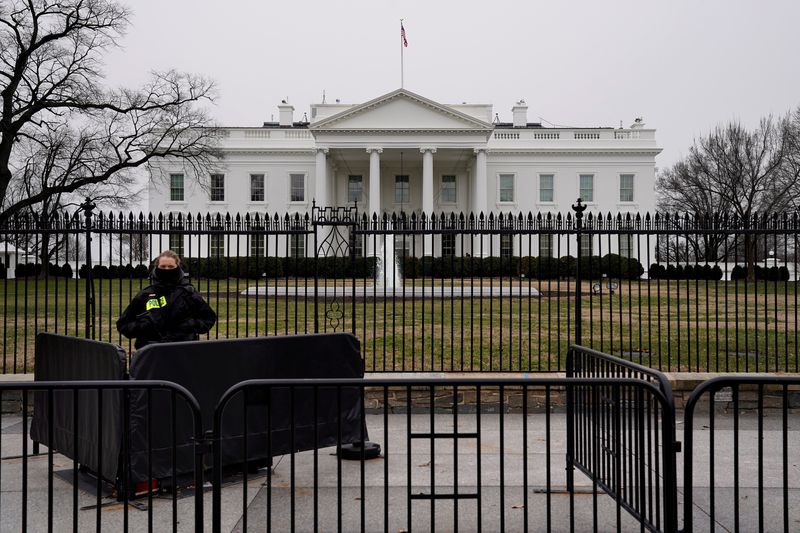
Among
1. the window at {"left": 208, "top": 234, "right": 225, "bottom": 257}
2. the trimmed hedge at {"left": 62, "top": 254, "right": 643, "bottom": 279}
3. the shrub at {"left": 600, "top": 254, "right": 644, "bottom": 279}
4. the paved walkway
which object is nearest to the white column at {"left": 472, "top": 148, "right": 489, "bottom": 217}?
the window at {"left": 208, "top": 234, "right": 225, "bottom": 257}

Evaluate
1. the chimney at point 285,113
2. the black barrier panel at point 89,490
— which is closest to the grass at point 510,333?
the black barrier panel at point 89,490

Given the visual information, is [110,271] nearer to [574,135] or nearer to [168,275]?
[168,275]

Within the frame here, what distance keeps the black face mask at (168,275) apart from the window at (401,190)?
54.1 metres

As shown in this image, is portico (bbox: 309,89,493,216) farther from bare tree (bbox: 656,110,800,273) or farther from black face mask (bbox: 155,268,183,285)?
black face mask (bbox: 155,268,183,285)

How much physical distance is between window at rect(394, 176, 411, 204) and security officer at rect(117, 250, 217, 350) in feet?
177

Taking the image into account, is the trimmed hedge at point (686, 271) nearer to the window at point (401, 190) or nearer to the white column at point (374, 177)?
the white column at point (374, 177)

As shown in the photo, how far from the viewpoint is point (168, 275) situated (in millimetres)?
6246

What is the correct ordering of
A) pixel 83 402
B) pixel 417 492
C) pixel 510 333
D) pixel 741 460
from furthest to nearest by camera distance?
pixel 510 333, pixel 741 460, pixel 83 402, pixel 417 492

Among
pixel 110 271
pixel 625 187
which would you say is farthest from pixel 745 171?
pixel 110 271

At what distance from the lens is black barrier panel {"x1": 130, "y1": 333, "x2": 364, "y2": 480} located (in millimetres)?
5195

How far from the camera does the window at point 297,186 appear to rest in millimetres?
59500

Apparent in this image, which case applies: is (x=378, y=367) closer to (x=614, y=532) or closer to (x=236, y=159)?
(x=614, y=532)

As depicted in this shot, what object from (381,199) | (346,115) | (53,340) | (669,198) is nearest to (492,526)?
(53,340)

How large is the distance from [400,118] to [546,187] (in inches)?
541
